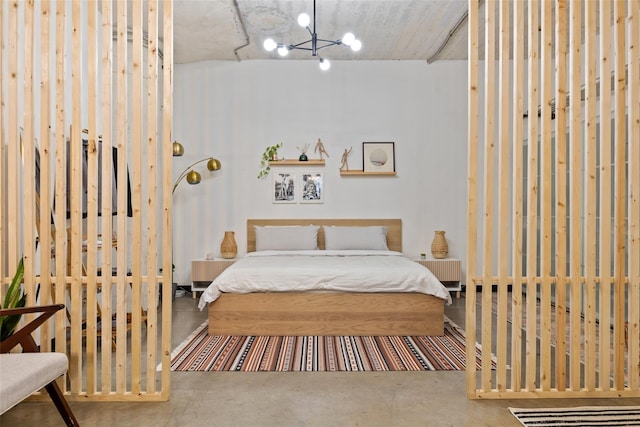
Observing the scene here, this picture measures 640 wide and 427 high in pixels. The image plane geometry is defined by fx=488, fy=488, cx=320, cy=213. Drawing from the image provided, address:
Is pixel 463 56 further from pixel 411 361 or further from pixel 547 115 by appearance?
pixel 411 361

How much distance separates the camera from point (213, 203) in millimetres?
6352

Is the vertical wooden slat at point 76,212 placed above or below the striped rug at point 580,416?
above

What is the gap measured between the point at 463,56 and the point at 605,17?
3.59 m

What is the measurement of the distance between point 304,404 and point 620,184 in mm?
2273

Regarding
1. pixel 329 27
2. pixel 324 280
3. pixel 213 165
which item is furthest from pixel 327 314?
pixel 329 27

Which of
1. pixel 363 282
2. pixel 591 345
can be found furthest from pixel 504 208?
pixel 363 282

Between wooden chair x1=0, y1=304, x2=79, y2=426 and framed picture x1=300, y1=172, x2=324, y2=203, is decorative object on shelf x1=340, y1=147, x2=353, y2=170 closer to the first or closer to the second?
framed picture x1=300, y1=172, x2=324, y2=203

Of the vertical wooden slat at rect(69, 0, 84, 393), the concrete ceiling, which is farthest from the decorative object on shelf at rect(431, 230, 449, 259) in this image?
the vertical wooden slat at rect(69, 0, 84, 393)

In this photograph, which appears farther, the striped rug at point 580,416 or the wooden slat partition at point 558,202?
the wooden slat partition at point 558,202

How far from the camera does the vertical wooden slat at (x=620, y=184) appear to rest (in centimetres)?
287

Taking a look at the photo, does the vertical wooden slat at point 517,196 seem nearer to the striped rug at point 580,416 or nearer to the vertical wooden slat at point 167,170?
the striped rug at point 580,416

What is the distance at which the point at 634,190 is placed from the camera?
2865 mm

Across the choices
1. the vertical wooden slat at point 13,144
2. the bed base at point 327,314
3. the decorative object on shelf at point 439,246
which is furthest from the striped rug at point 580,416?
the decorative object on shelf at point 439,246

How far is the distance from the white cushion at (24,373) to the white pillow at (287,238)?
11.8 ft
